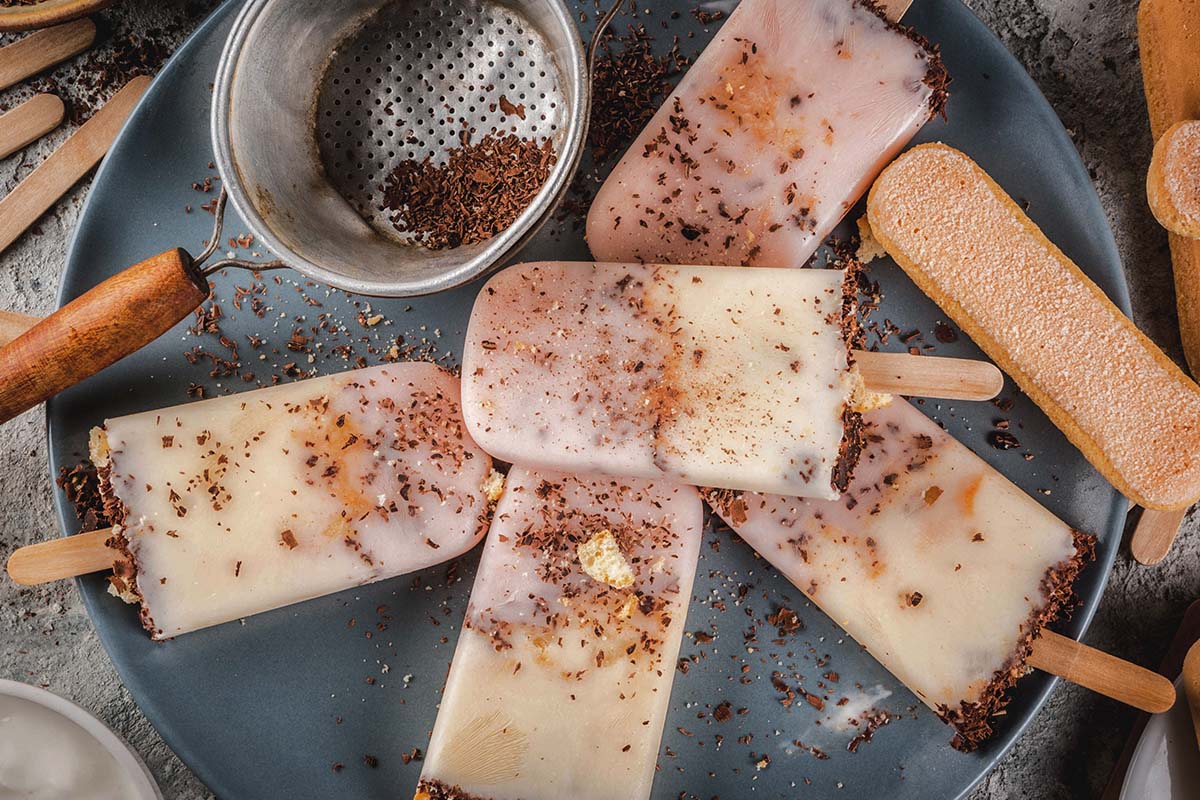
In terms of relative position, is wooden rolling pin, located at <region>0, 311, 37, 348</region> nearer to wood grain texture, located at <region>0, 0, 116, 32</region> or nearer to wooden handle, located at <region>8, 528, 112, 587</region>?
wooden handle, located at <region>8, 528, 112, 587</region>

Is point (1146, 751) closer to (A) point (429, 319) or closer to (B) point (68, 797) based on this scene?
(A) point (429, 319)

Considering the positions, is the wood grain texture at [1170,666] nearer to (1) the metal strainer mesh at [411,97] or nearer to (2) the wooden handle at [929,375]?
(2) the wooden handle at [929,375]

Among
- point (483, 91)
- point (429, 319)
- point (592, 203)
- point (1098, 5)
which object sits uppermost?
point (1098, 5)

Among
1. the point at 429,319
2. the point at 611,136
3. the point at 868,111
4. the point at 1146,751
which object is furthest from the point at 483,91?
the point at 1146,751

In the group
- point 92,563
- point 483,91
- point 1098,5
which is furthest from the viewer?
point 1098,5

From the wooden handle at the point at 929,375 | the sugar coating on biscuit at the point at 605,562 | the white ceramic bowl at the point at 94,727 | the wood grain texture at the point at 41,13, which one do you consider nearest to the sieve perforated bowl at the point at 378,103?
the wood grain texture at the point at 41,13

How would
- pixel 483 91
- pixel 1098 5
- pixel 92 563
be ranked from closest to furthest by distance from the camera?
pixel 92 563 < pixel 483 91 < pixel 1098 5
